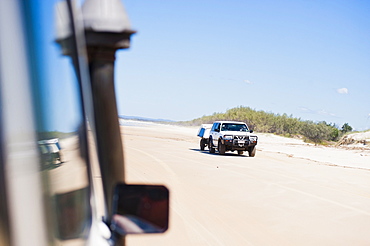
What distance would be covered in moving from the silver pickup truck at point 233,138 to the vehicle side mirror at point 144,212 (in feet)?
59.7

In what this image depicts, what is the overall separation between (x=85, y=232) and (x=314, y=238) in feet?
16.7

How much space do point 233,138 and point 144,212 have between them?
60.1 feet

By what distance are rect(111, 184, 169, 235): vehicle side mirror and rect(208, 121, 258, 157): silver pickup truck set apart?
59.7 feet

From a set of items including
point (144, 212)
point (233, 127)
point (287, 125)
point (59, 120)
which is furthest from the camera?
point (287, 125)

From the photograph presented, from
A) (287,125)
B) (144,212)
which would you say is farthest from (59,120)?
(287,125)

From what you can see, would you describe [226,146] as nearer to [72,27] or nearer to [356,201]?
[356,201]

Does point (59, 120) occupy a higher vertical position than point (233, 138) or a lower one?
higher

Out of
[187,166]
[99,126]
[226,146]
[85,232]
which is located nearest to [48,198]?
[85,232]

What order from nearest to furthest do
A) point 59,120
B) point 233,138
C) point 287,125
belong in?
point 59,120, point 233,138, point 287,125

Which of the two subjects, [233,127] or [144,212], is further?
[233,127]

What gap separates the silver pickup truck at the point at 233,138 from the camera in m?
20.3

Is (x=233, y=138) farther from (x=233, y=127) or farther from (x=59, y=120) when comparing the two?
(x=59, y=120)

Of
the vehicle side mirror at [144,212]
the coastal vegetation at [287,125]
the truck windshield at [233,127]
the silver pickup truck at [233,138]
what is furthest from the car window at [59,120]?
the coastal vegetation at [287,125]

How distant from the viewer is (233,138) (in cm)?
2028
